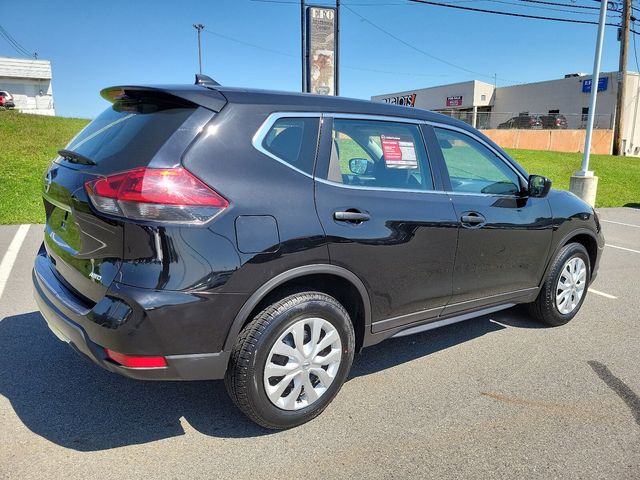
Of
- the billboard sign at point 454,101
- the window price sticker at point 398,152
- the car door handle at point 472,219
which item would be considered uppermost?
the billboard sign at point 454,101

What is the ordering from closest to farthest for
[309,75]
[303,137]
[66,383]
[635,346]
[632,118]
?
[303,137]
[66,383]
[635,346]
[309,75]
[632,118]

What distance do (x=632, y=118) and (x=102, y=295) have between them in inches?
1588

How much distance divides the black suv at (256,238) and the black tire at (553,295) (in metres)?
1.02

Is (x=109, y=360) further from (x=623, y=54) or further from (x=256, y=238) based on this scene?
(x=623, y=54)

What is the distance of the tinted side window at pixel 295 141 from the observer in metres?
2.68

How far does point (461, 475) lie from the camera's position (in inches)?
97.8

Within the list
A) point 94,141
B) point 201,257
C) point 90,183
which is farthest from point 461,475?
point 94,141

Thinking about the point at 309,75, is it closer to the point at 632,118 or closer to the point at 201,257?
the point at 201,257

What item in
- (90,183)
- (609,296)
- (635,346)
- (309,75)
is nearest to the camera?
Answer: (90,183)

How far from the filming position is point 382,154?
326 cm

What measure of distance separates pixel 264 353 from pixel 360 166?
Answer: 133 cm

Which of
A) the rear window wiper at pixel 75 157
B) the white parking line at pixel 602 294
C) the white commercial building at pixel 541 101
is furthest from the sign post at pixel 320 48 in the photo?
the white commercial building at pixel 541 101

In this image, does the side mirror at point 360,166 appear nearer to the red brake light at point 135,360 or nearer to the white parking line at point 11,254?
the red brake light at point 135,360

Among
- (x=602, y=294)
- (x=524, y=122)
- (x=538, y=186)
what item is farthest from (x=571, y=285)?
(x=524, y=122)
